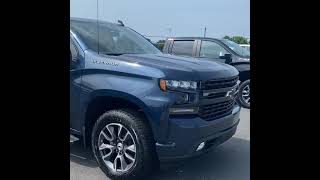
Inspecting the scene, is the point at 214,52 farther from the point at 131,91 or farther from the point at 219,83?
the point at 131,91

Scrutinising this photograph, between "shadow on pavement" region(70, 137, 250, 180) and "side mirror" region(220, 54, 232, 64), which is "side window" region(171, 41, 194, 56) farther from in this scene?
"shadow on pavement" region(70, 137, 250, 180)

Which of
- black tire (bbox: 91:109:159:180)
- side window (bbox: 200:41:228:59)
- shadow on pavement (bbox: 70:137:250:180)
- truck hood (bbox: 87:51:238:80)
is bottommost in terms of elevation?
shadow on pavement (bbox: 70:137:250:180)

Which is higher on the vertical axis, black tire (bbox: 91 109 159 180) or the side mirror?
the side mirror

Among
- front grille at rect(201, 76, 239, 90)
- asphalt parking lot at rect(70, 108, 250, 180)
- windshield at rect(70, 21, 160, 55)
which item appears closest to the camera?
front grille at rect(201, 76, 239, 90)

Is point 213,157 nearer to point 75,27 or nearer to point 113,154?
point 113,154

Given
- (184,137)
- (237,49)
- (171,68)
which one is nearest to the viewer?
(184,137)

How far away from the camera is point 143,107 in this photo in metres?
3.47

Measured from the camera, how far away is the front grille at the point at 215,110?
3.64 m

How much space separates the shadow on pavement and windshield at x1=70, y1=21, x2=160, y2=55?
4.59 feet

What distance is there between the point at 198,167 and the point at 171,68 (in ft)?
4.49

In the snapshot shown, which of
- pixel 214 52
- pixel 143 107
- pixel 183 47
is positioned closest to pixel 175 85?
pixel 143 107

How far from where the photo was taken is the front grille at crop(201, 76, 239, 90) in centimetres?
364

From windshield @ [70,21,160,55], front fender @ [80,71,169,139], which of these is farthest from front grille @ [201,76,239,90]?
windshield @ [70,21,160,55]
